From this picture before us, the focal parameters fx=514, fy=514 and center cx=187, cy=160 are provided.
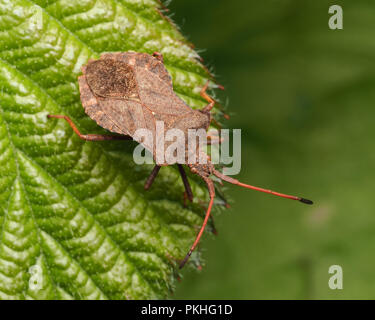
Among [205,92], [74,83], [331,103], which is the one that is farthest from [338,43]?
[74,83]

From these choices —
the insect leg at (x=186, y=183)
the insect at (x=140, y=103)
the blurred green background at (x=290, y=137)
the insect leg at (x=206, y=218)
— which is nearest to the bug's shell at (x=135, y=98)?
the insect at (x=140, y=103)

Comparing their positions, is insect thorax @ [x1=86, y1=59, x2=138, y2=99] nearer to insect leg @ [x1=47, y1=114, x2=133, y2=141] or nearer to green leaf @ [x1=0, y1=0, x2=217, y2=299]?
green leaf @ [x1=0, y1=0, x2=217, y2=299]

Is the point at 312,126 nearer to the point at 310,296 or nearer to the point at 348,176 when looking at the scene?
the point at 348,176

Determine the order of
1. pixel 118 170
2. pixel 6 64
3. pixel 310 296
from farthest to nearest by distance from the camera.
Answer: pixel 310 296
pixel 118 170
pixel 6 64

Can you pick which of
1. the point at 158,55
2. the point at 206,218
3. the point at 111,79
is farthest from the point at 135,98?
the point at 206,218

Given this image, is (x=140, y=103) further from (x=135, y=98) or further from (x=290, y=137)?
(x=290, y=137)

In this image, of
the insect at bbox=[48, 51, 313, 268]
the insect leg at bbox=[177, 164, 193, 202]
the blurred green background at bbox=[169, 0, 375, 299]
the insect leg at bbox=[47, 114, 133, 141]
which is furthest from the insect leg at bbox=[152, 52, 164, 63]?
the blurred green background at bbox=[169, 0, 375, 299]
